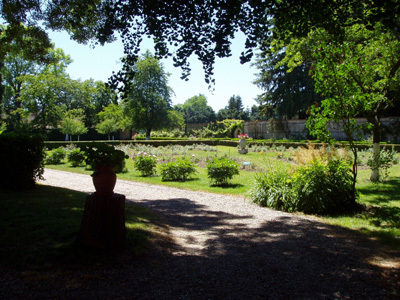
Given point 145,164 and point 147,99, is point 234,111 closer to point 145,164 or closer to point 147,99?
point 147,99

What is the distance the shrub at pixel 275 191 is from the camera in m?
6.48

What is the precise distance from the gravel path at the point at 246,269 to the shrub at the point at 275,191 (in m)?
1.11

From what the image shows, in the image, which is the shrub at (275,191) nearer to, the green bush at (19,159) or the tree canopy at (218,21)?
the tree canopy at (218,21)

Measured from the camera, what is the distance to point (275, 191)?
677 centimetres

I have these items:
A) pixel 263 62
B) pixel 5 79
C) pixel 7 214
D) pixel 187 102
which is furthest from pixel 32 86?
pixel 187 102

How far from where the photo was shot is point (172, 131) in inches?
1639

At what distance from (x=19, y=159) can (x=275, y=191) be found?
6.16m

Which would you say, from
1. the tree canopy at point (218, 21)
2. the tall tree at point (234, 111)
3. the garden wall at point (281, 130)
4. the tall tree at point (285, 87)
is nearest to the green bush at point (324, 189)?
the tree canopy at point (218, 21)

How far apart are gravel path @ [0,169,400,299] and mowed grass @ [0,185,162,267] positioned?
1.06ft

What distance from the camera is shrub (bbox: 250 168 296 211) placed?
6477mm

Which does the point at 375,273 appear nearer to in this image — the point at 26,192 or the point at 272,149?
the point at 26,192

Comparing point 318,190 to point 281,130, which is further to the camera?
point 281,130

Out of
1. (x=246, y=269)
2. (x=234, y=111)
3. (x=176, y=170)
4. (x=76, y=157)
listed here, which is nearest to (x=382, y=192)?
(x=176, y=170)

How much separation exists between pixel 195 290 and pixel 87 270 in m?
1.18
